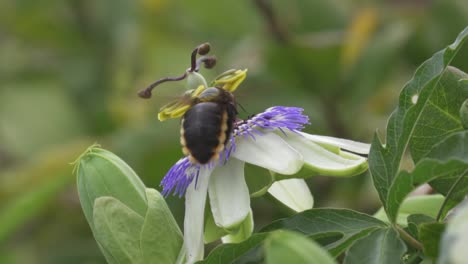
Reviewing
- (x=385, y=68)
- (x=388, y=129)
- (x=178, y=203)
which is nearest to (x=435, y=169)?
(x=388, y=129)

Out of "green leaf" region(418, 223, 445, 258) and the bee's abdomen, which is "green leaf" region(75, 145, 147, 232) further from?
"green leaf" region(418, 223, 445, 258)

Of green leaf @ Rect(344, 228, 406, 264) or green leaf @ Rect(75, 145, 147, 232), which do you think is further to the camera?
green leaf @ Rect(75, 145, 147, 232)

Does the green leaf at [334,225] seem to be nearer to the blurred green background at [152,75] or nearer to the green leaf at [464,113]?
the green leaf at [464,113]

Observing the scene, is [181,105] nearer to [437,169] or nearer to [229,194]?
[229,194]

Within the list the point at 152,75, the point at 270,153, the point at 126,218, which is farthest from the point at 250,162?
the point at 152,75

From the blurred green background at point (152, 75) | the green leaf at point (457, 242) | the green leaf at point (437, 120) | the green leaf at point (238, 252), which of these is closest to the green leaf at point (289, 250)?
the green leaf at point (457, 242)

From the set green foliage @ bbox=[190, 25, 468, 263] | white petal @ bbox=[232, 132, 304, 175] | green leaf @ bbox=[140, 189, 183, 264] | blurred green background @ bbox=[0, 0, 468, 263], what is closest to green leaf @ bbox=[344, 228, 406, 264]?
green foliage @ bbox=[190, 25, 468, 263]
